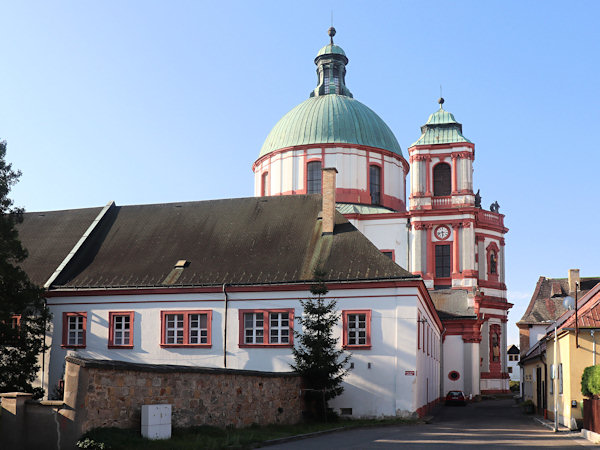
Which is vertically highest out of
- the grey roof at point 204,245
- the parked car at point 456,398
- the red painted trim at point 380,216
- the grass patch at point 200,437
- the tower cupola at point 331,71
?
the tower cupola at point 331,71

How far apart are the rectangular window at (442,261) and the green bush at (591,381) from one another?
3181 cm

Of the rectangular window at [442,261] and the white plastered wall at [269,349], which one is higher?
the rectangular window at [442,261]

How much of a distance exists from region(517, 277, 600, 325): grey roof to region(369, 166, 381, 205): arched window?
71.6ft

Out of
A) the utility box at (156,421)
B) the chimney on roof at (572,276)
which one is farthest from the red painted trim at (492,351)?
the utility box at (156,421)

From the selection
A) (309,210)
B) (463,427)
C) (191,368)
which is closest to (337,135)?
(309,210)

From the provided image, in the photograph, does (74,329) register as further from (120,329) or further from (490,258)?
(490,258)

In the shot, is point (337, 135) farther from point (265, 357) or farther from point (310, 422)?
point (310, 422)

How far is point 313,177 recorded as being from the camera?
5803 cm

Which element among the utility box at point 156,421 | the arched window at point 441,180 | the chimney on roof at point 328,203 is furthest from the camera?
the arched window at point 441,180

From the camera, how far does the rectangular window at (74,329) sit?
35.3 m

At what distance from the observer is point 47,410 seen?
17188mm

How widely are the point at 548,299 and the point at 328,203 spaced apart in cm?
4452

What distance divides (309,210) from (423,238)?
21.3 m

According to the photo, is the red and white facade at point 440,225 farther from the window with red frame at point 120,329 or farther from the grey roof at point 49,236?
the window with red frame at point 120,329
